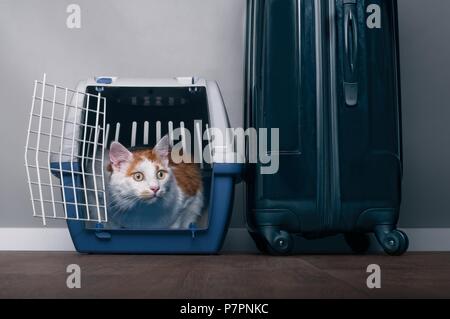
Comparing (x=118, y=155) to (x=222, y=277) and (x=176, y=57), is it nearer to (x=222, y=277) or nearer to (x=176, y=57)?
(x=176, y=57)

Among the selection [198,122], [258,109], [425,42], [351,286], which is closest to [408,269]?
[351,286]

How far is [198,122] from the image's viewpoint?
1.65 metres

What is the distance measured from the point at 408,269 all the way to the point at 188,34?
1.09 meters

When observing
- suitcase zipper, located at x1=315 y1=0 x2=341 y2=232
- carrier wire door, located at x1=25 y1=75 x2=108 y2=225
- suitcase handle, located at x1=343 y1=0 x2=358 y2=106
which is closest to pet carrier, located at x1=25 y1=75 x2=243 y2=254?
carrier wire door, located at x1=25 y1=75 x2=108 y2=225

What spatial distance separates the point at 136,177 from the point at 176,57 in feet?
1.70

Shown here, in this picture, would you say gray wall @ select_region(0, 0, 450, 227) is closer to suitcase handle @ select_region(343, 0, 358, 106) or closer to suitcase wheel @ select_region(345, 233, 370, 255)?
suitcase wheel @ select_region(345, 233, 370, 255)

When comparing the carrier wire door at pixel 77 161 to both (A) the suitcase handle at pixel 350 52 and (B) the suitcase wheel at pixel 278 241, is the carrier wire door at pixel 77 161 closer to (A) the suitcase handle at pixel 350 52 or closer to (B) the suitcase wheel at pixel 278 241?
(B) the suitcase wheel at pixel 278 241

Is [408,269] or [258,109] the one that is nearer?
[408,269]

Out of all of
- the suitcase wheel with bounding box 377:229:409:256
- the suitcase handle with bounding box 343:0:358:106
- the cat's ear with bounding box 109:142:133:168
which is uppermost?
the suitcase handle with bounding box 343:0:358:106

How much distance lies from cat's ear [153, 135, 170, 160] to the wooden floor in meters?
0.30

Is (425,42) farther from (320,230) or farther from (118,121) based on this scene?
(118,121)

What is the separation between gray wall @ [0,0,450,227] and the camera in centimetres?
186

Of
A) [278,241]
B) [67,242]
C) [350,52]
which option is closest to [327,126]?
[350,52]

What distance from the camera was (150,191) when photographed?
1.52 meters
